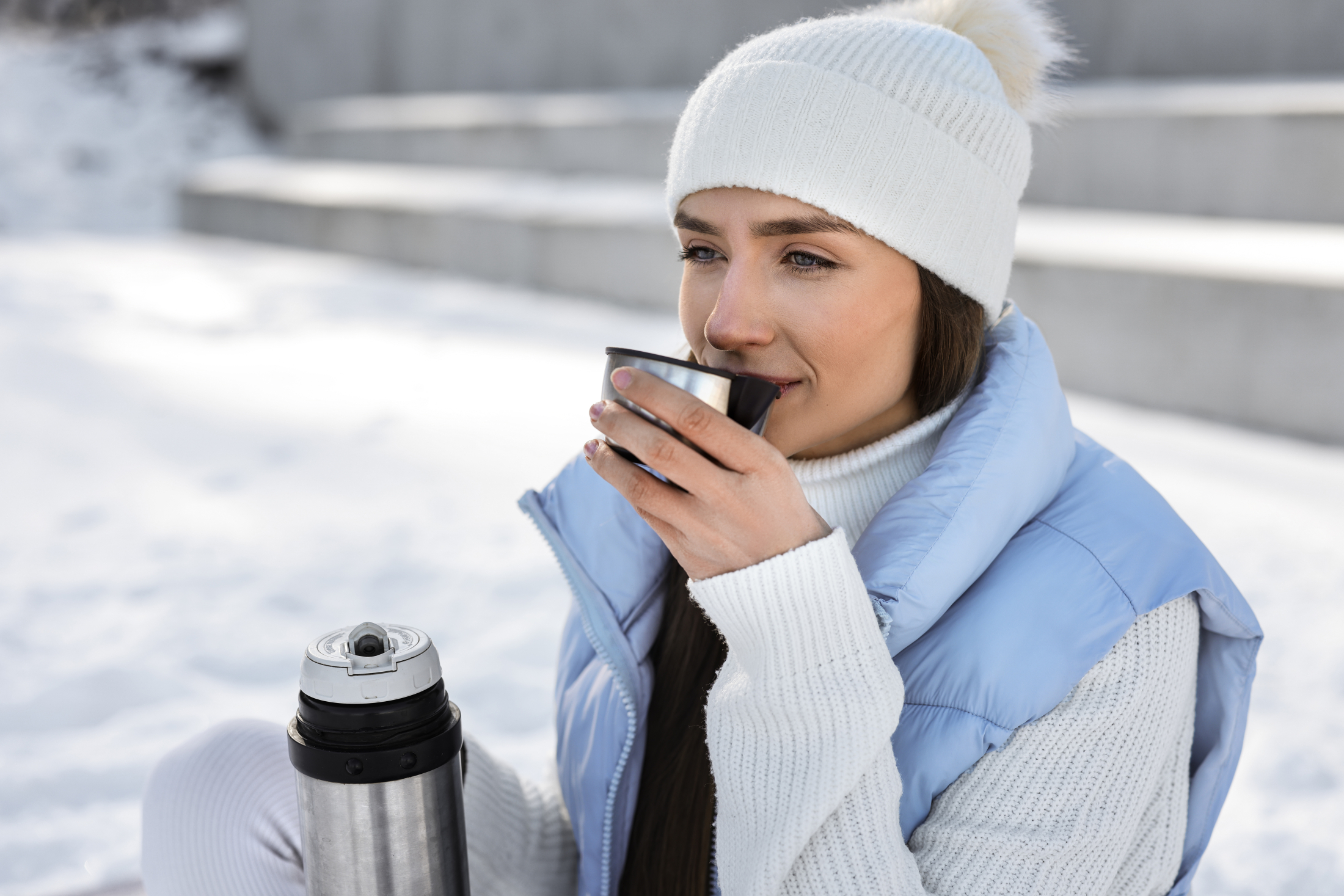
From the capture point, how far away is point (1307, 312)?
3420mm

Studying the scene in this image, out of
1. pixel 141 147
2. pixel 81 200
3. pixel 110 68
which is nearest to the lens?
pixel 81 200

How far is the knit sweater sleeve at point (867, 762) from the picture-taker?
38.6 inches

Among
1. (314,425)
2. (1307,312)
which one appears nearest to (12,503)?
(314,425)

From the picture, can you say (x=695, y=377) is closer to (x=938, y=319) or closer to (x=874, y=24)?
(x=938, y=319)

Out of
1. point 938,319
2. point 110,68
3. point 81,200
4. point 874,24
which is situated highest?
point 874,24

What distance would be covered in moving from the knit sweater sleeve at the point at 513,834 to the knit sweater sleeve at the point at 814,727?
0.46 m

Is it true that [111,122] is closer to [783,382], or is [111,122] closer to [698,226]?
[698,226]

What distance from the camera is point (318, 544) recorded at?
10.5ft

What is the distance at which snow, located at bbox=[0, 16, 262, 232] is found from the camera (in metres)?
9.89

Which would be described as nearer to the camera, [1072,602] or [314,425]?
[1072,602]

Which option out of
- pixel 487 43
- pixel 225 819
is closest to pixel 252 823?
pixel 225 819

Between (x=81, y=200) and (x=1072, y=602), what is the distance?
10631 mm

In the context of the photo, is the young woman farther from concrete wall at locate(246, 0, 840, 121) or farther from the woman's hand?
concrete wall at locate(246, 0, 840, 121)

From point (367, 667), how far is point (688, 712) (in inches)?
19.6
